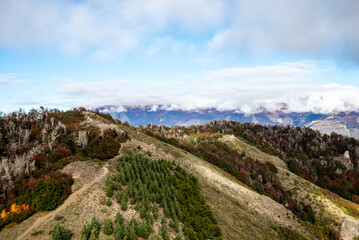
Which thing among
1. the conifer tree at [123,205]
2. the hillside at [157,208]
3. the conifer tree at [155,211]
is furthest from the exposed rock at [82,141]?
the conifer tree at [155,211]

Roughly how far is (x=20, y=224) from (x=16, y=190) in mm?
5130

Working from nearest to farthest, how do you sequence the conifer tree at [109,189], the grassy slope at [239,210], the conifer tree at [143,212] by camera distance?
the conifer tree at [143,212] < the conifer tree at [109,189] < the grassy slope at [239,210]

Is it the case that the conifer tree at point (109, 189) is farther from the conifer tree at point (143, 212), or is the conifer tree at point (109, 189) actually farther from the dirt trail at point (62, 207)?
the conifer tree at point (143, 212)

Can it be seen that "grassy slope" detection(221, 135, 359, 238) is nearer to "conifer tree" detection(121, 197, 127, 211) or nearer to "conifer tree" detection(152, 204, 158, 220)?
"conifer tree" detection(152, 204, 158, 220)

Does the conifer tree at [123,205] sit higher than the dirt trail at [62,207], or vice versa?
the dirt trail at [62,207]

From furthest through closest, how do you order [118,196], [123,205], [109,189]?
1. [109,189]
2. [118,196]
3. [123,205]

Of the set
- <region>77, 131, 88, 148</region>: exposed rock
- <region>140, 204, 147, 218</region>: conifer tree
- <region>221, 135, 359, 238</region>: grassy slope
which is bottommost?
<region>221, 135, 359, 238</region>: grassy slope

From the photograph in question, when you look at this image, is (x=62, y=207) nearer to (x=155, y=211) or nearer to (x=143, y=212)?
(x=143, y=212)


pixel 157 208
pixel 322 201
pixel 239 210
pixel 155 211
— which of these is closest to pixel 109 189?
pixel 155 211

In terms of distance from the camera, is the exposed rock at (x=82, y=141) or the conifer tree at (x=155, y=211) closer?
the conifer tree at (x=155, y=211)

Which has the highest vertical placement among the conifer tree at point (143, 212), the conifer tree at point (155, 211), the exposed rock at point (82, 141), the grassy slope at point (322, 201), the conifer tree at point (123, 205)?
the exposed rock at point (82, 141)

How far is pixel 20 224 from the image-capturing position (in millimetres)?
18078

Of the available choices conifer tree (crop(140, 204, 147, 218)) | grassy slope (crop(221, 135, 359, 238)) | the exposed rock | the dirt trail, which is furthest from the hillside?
the exposed rock

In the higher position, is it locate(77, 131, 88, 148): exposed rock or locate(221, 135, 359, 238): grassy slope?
locate(77, 131, 88, 148): exposed rock
